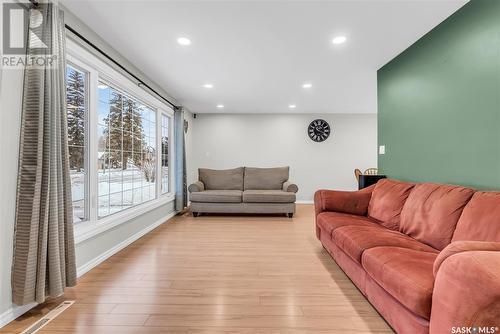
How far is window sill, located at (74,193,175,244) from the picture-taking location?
7.80 ft

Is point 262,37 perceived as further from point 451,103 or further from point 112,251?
point 112,251

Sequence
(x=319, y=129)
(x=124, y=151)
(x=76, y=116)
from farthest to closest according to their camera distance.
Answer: (x=319, y=129)
(x=124, y=151)
(x=76, y=116)

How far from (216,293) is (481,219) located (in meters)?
1.92

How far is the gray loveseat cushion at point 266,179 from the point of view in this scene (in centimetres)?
570

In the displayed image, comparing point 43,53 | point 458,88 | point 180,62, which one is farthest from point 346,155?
point 43,53

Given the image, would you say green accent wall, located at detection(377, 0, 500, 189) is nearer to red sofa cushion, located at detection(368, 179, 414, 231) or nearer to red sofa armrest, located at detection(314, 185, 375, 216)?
red sofa cushion, located at detection(368, 179, 414, 231)

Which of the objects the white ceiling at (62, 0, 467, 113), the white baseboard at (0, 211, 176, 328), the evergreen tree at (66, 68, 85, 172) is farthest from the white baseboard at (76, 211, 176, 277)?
the white ceiling at (62, 0, 467, 113)

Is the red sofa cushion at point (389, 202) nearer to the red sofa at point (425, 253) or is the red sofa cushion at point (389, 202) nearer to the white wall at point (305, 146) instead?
the red sofa at point (425, 253)

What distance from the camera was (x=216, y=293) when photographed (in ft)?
6.70

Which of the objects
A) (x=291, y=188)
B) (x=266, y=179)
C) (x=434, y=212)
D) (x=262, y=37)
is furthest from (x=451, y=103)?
(x=266, y=179)

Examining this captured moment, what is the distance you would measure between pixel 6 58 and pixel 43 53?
21cm

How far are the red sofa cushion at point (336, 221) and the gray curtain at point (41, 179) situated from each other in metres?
2.33

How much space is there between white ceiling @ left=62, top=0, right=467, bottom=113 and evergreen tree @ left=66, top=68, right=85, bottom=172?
55 centimetres

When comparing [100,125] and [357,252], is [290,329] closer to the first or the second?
[357,252]
